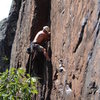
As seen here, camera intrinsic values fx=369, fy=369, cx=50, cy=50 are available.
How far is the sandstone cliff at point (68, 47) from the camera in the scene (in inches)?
241

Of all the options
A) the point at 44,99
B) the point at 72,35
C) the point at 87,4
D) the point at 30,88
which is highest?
the point at 87,4

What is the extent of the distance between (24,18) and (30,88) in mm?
6829

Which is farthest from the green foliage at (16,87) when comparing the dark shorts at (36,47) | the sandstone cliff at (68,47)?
the dark shorts at (36,47)

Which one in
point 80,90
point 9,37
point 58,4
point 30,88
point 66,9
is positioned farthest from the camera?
point 9,37

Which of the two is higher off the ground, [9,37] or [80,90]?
[9,37]

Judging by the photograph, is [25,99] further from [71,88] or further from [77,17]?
[77,17]

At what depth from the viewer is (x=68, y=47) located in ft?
27.2

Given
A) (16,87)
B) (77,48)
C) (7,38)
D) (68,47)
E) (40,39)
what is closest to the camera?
(77,48)

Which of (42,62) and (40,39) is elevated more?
(40,39)

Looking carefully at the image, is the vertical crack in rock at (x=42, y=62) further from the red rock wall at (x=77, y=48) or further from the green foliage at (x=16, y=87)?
the green foliage at (x=16, y=87)

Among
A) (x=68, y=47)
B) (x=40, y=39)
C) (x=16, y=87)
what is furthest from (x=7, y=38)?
(x=16, y=87)

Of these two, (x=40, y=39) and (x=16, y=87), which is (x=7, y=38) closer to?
(x=40, y=39)

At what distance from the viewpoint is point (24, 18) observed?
1444 centimetres

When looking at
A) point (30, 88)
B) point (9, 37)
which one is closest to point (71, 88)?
point (30, 88)
